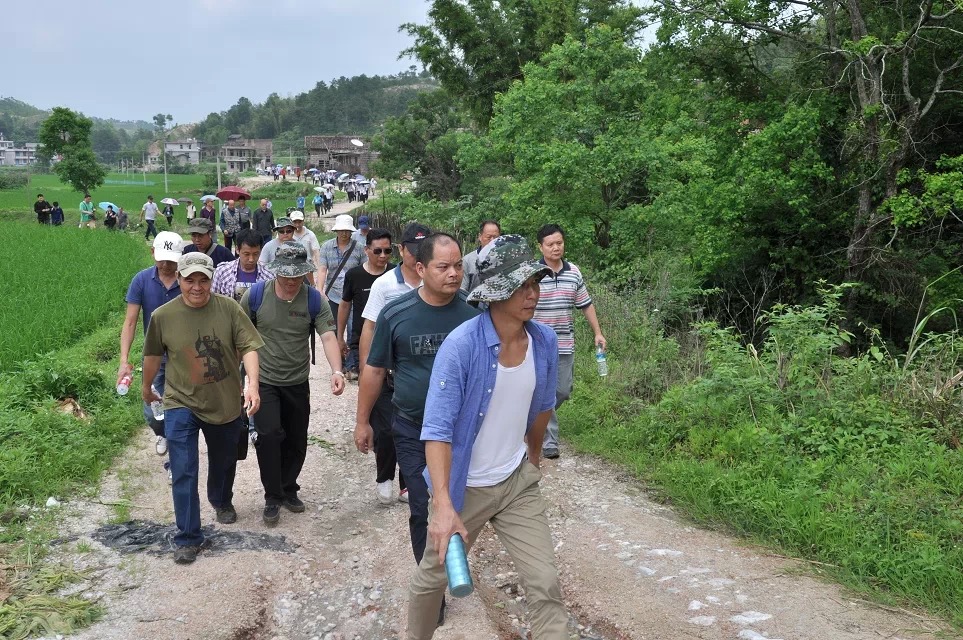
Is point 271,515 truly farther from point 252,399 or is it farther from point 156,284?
point 156,284

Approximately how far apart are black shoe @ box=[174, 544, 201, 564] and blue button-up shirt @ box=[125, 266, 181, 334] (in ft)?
5.84

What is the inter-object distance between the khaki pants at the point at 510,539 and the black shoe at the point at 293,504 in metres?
2.31

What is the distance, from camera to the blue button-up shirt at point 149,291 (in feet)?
18.9

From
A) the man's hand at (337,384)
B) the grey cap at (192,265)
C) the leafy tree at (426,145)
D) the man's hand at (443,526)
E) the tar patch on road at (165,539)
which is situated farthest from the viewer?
the leafy tree at (426,145)

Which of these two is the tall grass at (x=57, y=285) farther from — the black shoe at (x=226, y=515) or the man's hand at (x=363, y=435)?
Answer: the man's hand at (x=363, y=435)

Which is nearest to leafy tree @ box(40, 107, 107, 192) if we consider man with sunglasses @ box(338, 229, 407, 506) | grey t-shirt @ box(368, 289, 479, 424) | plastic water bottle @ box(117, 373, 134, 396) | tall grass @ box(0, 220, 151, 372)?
tall grass @ box(0, 220, 151, 372)

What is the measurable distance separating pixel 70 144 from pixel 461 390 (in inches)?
1697

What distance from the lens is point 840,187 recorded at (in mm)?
17547

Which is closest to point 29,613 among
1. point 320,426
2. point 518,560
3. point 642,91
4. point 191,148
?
point 518,560

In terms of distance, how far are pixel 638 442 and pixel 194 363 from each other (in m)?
3.77

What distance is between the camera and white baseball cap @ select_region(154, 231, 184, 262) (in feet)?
18.6

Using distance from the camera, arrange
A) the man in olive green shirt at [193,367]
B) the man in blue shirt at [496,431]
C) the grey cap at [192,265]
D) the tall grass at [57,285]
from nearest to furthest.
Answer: the man in blue shirt at [496,431] → the grey cap at [192,265] → the man in olive green shirt at [193,367] → the tall grass at [57,285]

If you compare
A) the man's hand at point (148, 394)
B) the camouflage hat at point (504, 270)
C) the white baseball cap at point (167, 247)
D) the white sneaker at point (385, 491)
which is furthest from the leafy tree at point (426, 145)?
the camouflage hat at point (504, 270)

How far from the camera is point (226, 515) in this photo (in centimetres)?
539
